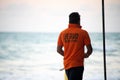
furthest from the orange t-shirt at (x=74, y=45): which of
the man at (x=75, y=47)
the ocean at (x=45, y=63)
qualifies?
the ocean at (x=45, y=63)

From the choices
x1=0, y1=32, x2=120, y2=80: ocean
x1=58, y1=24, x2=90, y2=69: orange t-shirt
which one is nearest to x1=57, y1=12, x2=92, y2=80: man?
x1=58, y1=24, x2=90, y2=69: orange t-shirt

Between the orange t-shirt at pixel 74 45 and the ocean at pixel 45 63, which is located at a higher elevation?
the orange t-shirt at pixel 74 45

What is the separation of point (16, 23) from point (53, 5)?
778 millimetres

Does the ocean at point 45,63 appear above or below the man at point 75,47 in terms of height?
below

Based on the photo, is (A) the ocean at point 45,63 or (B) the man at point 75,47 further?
(A) the ocean at point 45,63

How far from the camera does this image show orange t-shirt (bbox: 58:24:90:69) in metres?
3.11

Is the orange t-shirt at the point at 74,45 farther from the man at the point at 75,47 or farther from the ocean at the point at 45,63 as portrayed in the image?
the ocean at the point at 45,63

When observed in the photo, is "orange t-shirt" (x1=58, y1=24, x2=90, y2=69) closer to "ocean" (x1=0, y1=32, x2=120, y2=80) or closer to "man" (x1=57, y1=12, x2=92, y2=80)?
"man" (x1=57, y1=12, x2=92, y2=80)

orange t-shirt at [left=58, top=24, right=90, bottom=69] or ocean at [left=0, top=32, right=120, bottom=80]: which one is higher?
orange t-shirt at [left=58, top=24, right=90, bottom=69]

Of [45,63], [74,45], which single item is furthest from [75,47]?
[45,63]

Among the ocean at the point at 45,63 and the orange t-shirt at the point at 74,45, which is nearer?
the orange t-shirt at the point at 74,45

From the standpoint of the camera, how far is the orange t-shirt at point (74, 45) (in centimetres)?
311

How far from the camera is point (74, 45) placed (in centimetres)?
311

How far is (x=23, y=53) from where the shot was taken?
6.91 metres
